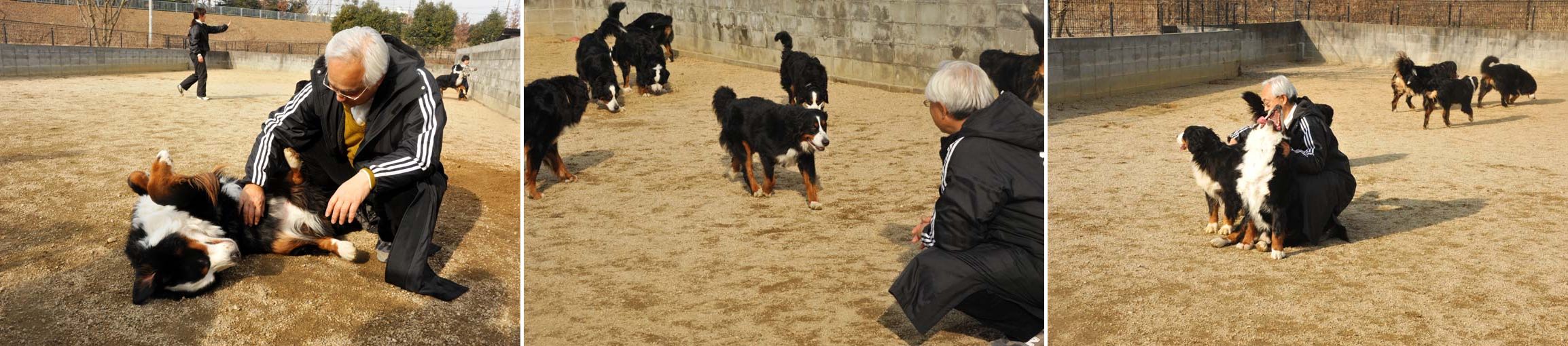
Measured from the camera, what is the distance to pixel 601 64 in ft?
28.3

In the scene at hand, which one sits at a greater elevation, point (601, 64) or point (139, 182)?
point (601, 64)

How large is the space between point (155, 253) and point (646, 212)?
10.0ft

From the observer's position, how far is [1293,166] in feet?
17.9

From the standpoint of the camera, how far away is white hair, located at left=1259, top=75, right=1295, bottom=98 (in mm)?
5703

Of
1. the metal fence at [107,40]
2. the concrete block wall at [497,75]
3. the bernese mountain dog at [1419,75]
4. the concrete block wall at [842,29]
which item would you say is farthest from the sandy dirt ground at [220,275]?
the metal fence at [107,40]

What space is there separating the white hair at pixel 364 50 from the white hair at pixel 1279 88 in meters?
4.38

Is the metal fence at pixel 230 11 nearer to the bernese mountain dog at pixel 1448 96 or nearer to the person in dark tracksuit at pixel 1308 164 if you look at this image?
the bernese mountain dog at pixel 1448 96

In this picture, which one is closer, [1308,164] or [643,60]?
[1308,164]

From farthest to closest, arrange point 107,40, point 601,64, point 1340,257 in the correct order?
1. point 107,40
2. point 601,64
3. point 1340,257

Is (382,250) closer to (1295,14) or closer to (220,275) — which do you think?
(220,275)

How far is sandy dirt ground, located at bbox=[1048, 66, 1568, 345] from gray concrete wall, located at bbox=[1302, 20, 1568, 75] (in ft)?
33.4

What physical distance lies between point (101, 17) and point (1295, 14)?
3185 cm

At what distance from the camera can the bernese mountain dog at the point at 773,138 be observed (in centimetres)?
659

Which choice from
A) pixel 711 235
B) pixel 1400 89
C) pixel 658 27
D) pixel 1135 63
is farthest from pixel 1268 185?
pixel 1135 63
